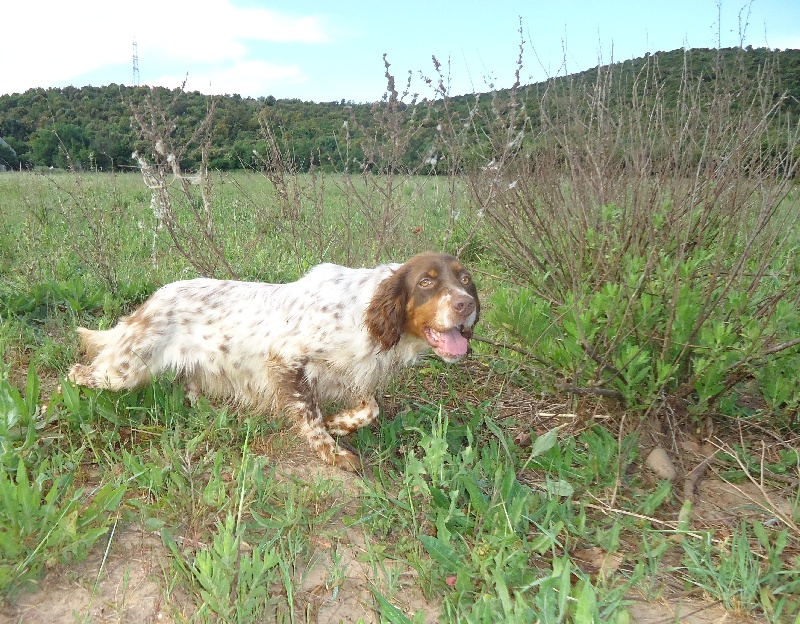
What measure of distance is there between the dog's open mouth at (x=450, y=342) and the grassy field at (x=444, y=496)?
31cm

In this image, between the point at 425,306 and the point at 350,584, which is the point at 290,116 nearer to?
the point at 425,306

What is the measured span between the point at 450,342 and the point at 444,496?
69cm

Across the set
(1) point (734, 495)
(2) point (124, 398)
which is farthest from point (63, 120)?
(1) point (734, 495)

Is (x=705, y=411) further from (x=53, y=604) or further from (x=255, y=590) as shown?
(x=53, y=604)

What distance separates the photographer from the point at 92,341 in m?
3.26

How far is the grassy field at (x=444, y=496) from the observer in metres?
1.79

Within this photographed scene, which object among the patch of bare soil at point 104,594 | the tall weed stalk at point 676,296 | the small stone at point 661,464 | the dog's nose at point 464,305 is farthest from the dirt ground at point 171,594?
the dog's nose at point 464,305

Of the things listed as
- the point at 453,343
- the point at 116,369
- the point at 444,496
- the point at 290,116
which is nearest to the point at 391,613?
the point at 444,496

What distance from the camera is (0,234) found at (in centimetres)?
584

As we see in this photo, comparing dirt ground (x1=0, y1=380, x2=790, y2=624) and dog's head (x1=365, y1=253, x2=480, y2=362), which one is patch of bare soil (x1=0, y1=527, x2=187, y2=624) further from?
dog's head (x1=365, y1=253, x2=480, y2=362)

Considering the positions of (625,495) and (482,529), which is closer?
(482,529)

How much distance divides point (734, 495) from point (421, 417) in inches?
56.1

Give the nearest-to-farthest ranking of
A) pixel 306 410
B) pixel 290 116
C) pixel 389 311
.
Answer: pixel 389 311 < pixel 306 410 < pixel 290 116

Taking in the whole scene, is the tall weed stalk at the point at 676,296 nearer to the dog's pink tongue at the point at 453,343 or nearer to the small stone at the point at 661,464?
the small stone at the point at 661,464
